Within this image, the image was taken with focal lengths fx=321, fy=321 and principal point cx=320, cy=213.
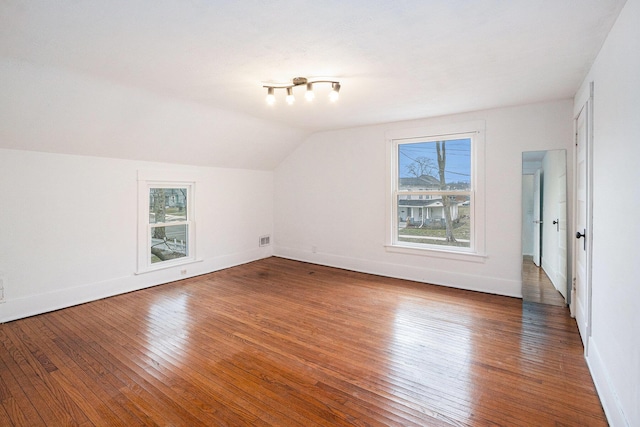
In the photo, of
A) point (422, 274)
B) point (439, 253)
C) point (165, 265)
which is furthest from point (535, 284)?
point (165, 265)

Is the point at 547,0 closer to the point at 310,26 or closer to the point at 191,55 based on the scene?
the point at 310,26

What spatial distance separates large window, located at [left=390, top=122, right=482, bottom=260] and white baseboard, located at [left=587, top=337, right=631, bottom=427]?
6.88ft

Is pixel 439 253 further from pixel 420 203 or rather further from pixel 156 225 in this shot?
pixel 156 225

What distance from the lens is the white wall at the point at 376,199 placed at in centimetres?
408

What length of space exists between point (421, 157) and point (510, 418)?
3699mm

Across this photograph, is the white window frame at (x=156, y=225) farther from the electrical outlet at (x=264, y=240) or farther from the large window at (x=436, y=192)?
the large window at (x=436, y=192)

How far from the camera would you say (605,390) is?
2020 mm

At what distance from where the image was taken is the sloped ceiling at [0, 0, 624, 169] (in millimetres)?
1925

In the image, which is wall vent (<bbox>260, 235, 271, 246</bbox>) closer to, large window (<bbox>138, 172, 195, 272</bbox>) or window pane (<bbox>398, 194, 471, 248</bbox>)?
large window (<bbox>138, 172, 195, 272</bbox>)

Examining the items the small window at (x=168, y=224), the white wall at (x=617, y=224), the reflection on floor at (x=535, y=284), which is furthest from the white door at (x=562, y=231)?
the small window at (x=168, y=224)

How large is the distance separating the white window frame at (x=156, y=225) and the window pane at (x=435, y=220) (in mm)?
3366

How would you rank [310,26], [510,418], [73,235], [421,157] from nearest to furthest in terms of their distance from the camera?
[510,418], [310,26], [73,235], [421,157]

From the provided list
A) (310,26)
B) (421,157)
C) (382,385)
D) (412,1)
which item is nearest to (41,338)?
(382,385)

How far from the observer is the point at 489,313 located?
359 cm
